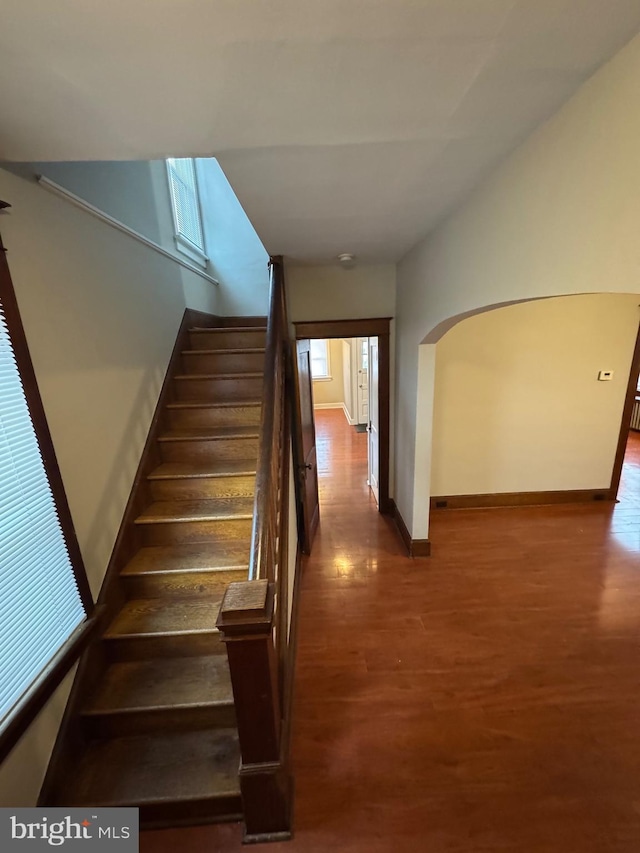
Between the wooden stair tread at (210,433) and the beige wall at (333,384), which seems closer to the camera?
the wooden stair tread at (210,433)

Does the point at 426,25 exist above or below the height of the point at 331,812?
above

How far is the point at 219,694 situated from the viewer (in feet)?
5.12

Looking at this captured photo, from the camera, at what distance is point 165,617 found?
1.80m

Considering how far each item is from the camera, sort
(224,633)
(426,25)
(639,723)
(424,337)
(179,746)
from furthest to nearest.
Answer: (424,337)
(639,723)
(179,746)
(224,633)
(426,25)

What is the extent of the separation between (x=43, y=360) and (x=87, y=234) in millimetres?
804

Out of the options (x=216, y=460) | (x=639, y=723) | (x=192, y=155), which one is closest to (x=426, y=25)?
(x=192, y=155)

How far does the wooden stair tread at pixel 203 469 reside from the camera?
2223 mm

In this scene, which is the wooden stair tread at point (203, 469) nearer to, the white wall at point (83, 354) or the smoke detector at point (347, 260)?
the white wall at point (83, 354)

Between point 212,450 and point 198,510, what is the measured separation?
455 millimetres

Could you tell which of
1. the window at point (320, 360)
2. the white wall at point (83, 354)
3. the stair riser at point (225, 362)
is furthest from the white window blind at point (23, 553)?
the window at point (320, 360)

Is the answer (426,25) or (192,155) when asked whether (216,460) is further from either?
(426,25)

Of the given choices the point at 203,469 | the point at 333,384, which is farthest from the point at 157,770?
the point at 333,384

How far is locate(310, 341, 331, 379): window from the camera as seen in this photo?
26.0 ft

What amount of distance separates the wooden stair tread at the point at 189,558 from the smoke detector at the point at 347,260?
212 centimetres
